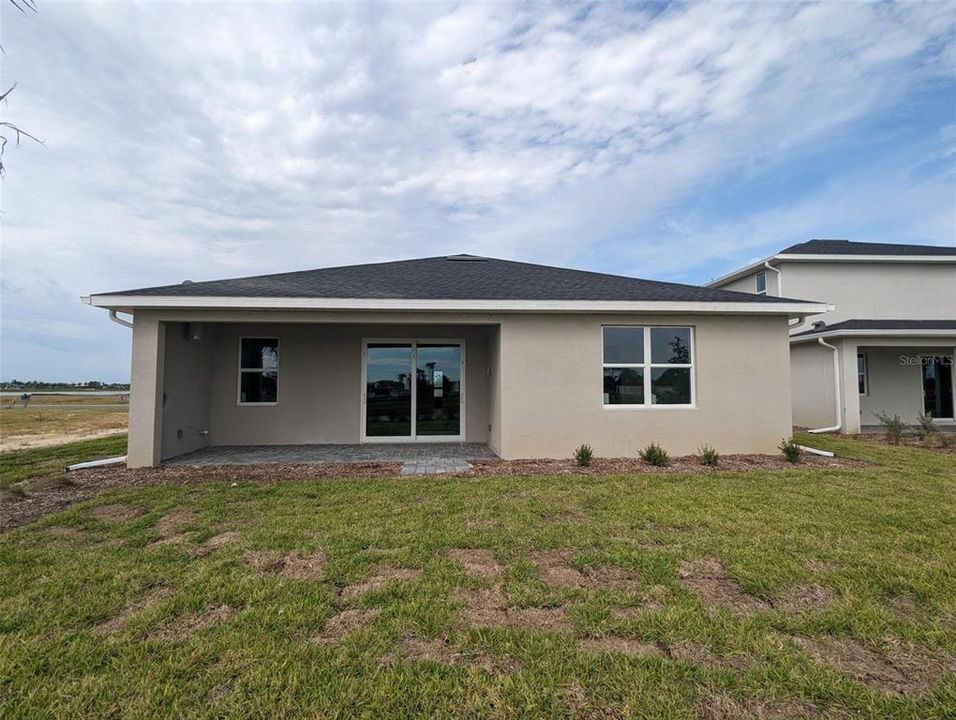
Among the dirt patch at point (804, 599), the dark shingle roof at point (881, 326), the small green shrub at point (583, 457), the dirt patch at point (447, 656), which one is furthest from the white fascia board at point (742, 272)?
the dirt patch at point (447, 656)

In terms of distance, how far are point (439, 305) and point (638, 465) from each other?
4.27 meters

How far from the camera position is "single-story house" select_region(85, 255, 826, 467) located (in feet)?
25.9

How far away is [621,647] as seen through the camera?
2.61m

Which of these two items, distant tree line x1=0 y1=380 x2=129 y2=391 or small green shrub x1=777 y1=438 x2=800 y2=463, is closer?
small green shrub x1=777 y1=438 x2=800 y2=463

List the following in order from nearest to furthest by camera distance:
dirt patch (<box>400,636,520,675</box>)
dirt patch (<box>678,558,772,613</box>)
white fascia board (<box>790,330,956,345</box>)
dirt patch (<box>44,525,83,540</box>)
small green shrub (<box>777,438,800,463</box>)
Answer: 1. dirt patch (<box>400,636,520,675</box>)
2. dirt patch (<box>678,558,772,613</box>)
3. dirt patch (<box>44,525,83,540</box>)
4. small green shrub (<box>777,438,800,463</box>)
5. white fascia board (<box>790,330,956,345</box>)

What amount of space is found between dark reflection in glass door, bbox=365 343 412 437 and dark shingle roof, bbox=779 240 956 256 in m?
13.5

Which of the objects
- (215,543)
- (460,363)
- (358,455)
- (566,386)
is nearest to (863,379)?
(566,386)

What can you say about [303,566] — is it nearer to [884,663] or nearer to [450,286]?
[884,663]

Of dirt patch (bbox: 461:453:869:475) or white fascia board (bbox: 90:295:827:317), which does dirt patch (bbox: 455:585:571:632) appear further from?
white fascia board (bbox: 90:295:827:317)

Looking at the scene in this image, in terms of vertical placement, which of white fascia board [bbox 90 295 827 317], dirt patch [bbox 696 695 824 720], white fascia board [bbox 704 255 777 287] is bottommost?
dirt patch [bbox 696 695 824 720]

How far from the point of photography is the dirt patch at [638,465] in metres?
7.20

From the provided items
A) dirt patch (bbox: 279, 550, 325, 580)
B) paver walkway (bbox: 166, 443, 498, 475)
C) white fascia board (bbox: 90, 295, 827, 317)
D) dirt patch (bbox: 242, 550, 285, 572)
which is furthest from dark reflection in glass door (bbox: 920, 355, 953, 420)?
dirt patch (bbox: 242, 550, 285, 572)

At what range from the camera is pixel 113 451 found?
948 cm

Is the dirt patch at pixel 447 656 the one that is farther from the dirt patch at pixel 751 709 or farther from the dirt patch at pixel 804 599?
the dirt patch at pixel 804 599
